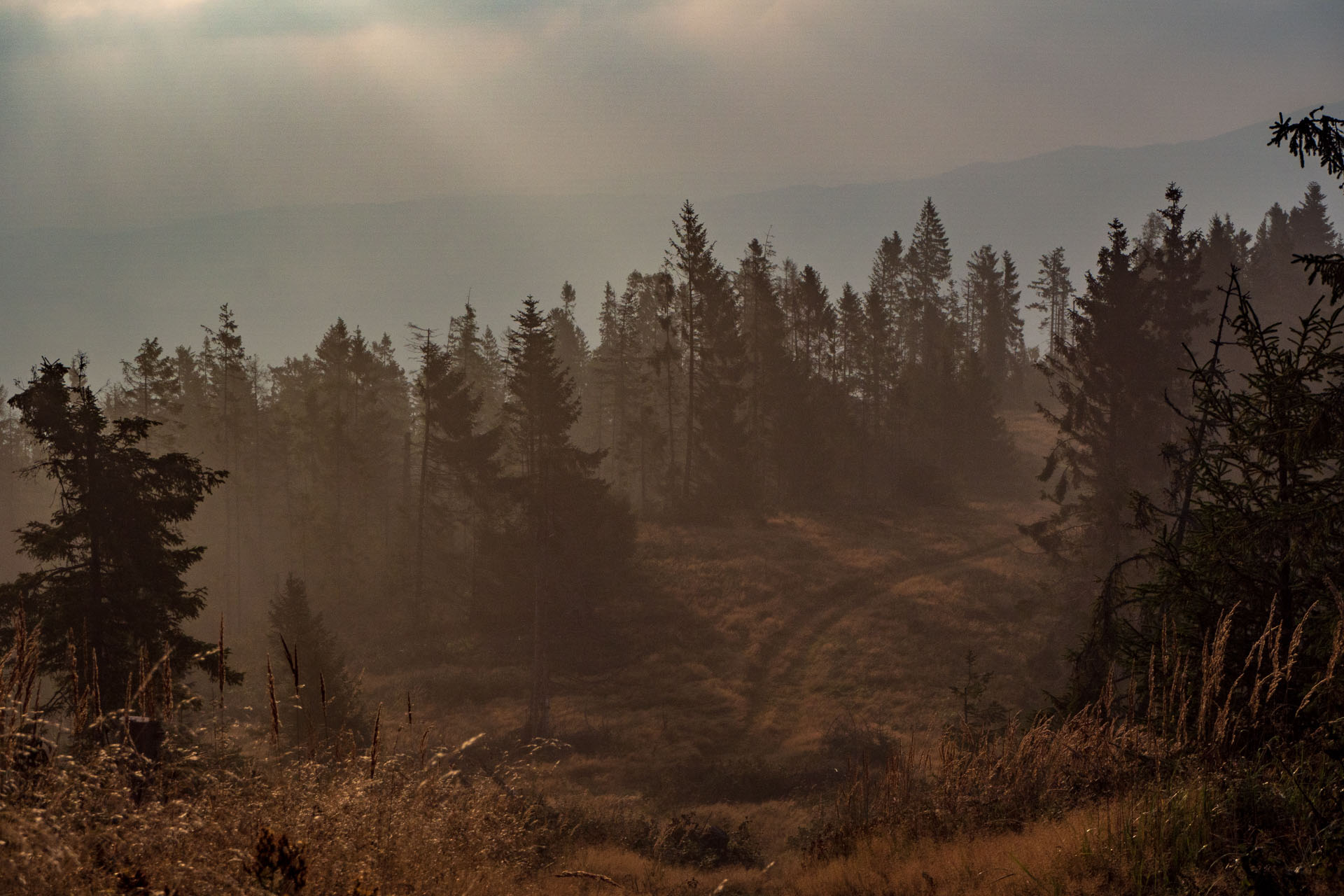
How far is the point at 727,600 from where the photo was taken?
41.5m

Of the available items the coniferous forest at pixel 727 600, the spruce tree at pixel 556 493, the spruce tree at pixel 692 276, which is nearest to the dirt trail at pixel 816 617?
the coniferous forest at pixel 727 600

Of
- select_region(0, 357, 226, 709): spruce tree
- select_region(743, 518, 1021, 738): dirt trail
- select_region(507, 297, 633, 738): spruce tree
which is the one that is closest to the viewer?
select_region(0, 357, 226, 709): spruce tree

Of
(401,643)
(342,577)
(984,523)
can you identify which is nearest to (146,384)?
(342,577)

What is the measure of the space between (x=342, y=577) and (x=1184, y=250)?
50.9 meters

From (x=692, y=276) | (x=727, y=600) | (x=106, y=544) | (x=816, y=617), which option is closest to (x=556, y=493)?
(x=727, y=600)

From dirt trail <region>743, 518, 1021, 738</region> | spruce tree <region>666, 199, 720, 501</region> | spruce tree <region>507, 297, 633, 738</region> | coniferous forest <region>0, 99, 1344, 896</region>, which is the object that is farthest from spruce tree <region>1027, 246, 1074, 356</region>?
spruce tree <region>507, 297, 633, 738</region>

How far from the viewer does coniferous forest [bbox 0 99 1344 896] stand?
4.32m

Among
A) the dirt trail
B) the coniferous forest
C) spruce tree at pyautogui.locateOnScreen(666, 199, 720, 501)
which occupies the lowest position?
the dirt trail

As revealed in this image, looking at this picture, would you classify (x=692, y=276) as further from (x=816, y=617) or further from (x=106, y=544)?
(x=106, y=544)

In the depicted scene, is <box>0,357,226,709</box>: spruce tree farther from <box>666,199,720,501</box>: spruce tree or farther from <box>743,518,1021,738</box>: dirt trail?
<box>666,199,720,501</box>: spruce tree

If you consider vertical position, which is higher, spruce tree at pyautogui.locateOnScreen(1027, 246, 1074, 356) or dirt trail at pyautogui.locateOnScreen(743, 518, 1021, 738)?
spruce tree at pyautogui.locateOnScreen(1027, 246, 1074, 356)

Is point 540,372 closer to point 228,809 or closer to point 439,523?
point 439,523

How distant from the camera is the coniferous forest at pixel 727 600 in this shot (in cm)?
432

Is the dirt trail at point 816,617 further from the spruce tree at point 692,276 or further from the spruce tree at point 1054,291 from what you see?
the spruce tree at point 1054,291
